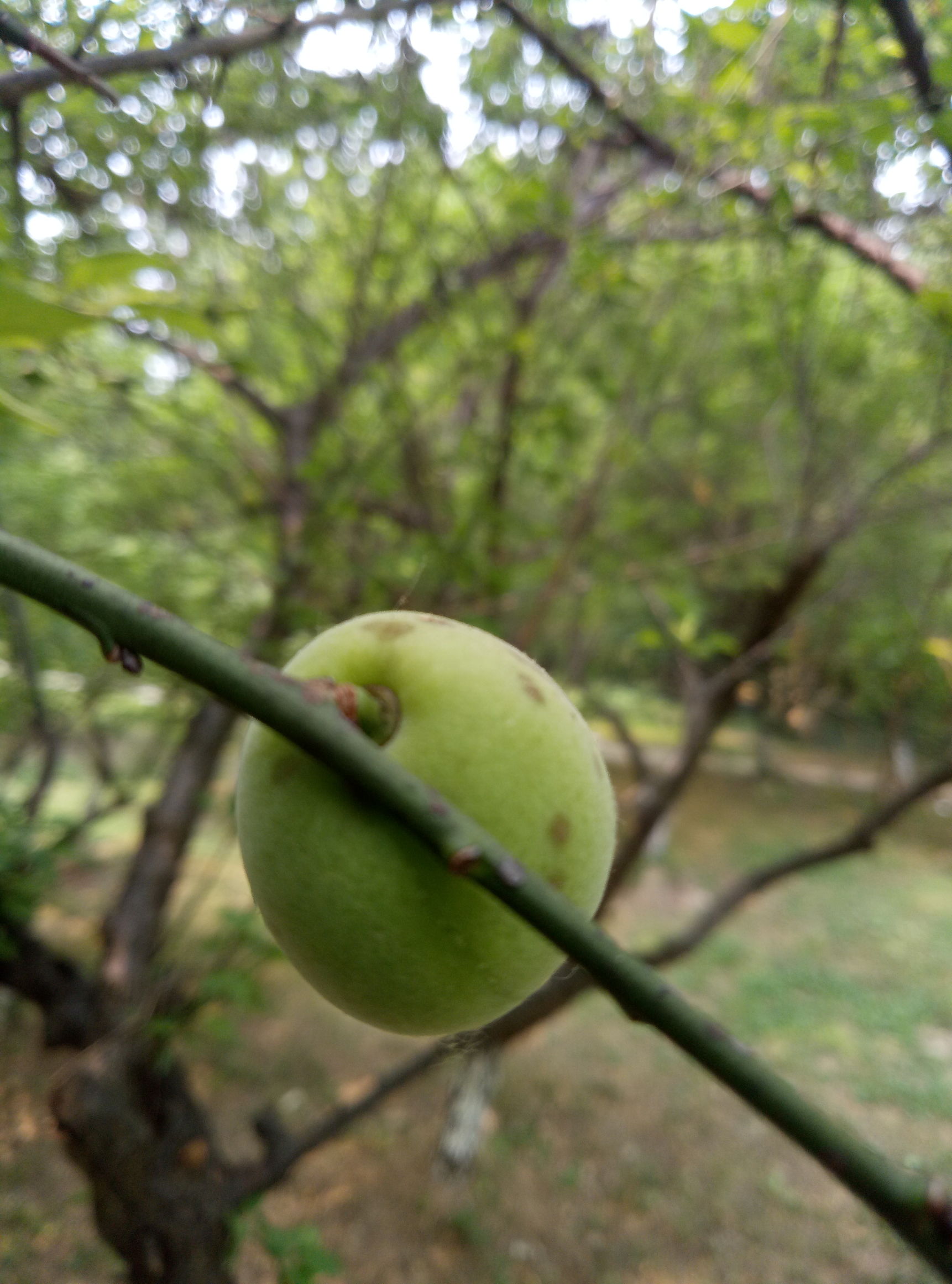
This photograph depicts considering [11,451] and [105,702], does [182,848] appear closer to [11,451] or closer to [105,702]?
[105,702]

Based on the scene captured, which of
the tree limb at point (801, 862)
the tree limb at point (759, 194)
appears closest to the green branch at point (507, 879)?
the tree limb at point (759, 194)

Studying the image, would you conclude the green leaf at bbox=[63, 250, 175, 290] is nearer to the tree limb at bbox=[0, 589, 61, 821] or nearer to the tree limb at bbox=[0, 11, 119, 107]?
the tree limb at bbox=[0, 11, 119, 107]

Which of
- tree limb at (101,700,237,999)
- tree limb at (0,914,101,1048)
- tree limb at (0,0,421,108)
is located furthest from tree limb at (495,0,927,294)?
tree limb at (0,914,101,1048)

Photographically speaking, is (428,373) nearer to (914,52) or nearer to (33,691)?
(33,691)

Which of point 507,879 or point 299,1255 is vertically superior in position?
point 507,879

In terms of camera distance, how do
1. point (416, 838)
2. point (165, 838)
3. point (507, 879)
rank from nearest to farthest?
point (507, 879) → point (416, 838) → point (165, 838)

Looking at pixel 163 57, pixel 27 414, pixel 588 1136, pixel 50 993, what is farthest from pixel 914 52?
pixel 588 1136
